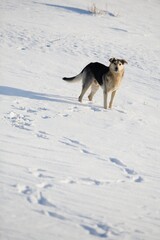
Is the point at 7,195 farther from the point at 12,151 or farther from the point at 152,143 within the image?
the point at 152,143

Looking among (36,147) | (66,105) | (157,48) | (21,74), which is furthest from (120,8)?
(36,147)

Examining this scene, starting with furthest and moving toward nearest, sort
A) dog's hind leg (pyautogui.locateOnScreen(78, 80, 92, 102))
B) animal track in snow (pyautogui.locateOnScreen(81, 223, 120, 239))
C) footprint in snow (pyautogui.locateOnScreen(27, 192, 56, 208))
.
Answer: dog's hind leg (pyautogui.locateOnScreen(78, 80, 92, 102))
footprint in snow (pyautogui.locateOnScreen(27, 192, 56, 208))
animal track in snow (pyautogui.locateOnScreen(81, 223, 120, 239))

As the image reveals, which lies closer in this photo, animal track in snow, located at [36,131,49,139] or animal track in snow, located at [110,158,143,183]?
animal track in snow, located at [110,158,143,183]

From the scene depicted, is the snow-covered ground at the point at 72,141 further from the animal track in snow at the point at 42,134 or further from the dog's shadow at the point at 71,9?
the dog's shadow at the point at 71,9

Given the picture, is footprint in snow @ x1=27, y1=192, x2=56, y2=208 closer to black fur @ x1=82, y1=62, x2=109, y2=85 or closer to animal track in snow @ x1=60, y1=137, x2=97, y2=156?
animal track in snow @ x1=60, y1=137, x2=97, y2=156

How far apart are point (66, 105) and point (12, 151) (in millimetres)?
3483

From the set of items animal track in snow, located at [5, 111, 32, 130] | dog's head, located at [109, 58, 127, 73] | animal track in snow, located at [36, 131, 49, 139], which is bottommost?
animal track in snow, located at [5, 111, 32, 130]

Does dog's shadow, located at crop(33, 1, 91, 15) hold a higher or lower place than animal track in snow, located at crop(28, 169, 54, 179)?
higher

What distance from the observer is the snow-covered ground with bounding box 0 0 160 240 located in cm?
431

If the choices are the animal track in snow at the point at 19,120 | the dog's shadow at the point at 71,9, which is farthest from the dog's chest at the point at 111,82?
the dog's shadow at the point at 71,9

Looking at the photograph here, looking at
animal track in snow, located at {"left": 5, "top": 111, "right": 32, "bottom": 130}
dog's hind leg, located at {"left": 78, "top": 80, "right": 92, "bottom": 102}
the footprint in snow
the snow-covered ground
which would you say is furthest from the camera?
dog's hind leg, located at {"left": 78, "top": 80, "right": 92, "bottom": 102}

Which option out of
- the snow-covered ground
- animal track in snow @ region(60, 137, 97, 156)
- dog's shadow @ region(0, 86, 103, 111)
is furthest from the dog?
animal track in snow @ region(60, 137, 97, 156)

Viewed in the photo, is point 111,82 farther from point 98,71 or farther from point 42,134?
point 42,134

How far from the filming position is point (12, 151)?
5.75 meters
